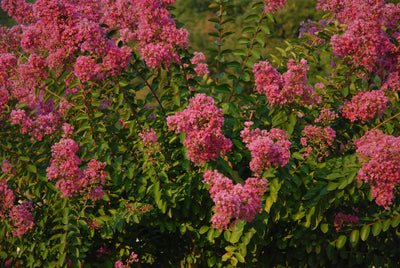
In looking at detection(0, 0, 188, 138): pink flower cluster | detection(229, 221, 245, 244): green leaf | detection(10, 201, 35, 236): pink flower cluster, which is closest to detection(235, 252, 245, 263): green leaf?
detection(229, 221, 245, 244): green leaf

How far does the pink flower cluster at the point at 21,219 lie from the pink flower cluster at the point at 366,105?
9.12ft

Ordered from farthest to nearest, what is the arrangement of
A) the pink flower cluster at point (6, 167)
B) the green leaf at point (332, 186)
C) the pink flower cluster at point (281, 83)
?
the pink flower cluster at point (6, 167) < the pink flower cluster at point (281, 83) < the green leaf at point (332, 186)

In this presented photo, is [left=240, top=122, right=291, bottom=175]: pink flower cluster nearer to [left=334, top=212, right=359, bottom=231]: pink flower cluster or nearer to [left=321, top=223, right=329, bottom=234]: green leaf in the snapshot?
[left=321, top=223, right=329, bottom=234]: green leaf

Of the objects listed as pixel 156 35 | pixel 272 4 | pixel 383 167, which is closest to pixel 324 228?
pixel 383 167

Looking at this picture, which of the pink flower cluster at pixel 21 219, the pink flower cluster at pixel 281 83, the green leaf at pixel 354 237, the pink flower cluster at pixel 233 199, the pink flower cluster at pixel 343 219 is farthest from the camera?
the pink flower cluster at pixel 343 219

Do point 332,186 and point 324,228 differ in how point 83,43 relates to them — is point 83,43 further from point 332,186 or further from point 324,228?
point 324,228

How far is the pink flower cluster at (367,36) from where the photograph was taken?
3.46 m

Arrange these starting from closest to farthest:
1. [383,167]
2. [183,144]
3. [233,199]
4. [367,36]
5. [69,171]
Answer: [233,199] < [383,167] < [183,144] < [69,171] < [367,36]

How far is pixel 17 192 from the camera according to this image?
4.07 metres

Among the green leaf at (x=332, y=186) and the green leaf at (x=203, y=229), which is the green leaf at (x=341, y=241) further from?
the green leaf at (x=203, y=229)

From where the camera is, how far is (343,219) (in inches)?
145

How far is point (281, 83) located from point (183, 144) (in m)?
0.97

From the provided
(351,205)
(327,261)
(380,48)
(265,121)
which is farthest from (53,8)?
(327,261)

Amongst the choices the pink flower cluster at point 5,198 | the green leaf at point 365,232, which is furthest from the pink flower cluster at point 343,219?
the pink flower cluster at point 5,198
